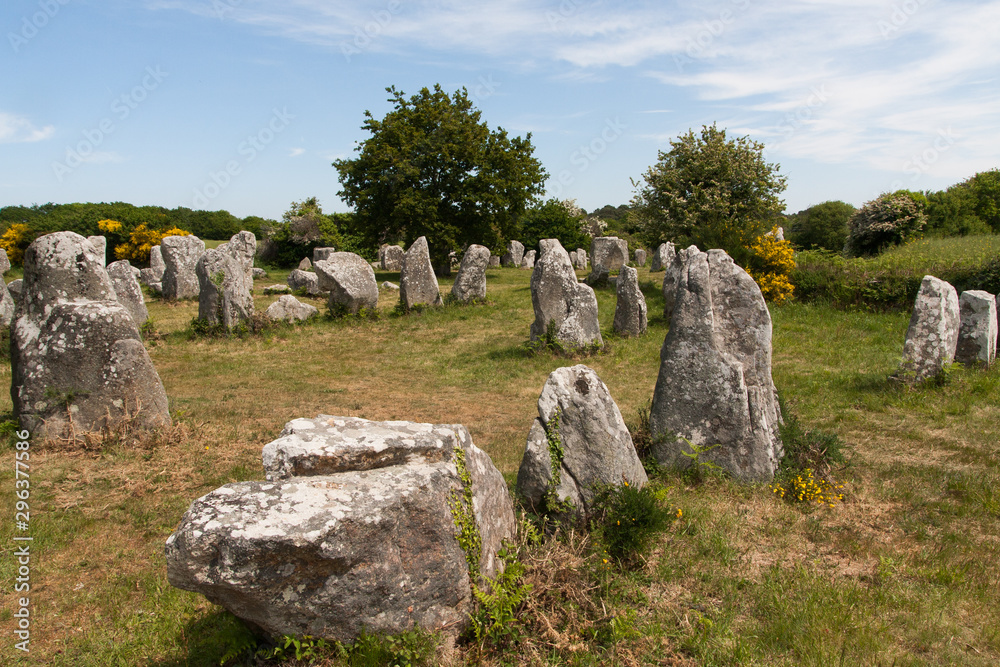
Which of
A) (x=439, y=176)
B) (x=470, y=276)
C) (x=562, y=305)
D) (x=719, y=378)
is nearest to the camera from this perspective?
(x=719, y=378)

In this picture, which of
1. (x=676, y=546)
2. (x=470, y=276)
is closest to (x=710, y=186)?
(x=470, y=276)

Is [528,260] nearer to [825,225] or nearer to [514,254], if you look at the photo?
[514,254]

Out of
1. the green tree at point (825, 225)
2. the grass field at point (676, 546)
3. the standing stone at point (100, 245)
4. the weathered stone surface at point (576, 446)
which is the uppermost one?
the green tree at point (825, 225)

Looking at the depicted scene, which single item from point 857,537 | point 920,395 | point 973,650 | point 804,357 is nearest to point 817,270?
point 804,357

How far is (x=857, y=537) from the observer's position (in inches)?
227

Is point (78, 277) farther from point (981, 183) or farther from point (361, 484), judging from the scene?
point (981, 183)

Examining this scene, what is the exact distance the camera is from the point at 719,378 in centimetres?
713

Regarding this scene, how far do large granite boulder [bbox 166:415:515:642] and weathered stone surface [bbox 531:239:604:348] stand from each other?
409 inches

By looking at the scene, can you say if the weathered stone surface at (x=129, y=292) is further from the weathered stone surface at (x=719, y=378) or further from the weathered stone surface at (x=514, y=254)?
the weathered stone surface at (x=514, y=254)

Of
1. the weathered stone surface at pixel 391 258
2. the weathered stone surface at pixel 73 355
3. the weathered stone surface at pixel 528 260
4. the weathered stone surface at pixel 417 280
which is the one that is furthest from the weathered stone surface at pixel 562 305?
the weathered stone surface at pixel 528 260

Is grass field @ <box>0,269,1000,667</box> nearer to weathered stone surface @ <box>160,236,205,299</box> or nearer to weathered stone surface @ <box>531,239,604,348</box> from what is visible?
weathered stone surface @ <box>531,239,604,348</box>

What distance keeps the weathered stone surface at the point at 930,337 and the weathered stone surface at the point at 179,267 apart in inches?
832

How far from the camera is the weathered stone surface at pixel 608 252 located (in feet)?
92.3

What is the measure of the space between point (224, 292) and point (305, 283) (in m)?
7.41
